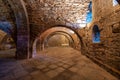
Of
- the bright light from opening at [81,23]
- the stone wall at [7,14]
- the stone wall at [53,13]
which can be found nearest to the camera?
the stone wall at [7,14]

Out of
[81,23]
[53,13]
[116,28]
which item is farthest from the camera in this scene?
[81,23]

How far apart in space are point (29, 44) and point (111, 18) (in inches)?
161

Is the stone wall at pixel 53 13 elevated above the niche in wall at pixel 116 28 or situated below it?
above


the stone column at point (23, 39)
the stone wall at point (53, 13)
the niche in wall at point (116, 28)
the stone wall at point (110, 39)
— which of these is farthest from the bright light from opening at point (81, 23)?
the niche in wall at point (116, 28)

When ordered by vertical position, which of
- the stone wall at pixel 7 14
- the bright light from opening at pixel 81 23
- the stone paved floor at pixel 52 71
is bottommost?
the stone paved floor at pixel 52 71

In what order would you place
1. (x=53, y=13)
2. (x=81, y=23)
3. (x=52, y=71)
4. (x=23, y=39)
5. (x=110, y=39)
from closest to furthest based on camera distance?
(x=110, y=39) < (x=52, y=71) < (x=23, y=39) < (x=53, y=13) < (x=81, y=23)

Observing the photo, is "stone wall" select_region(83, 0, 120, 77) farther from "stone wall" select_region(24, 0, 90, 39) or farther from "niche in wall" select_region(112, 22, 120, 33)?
"stone wall" select_region(24, 0, 90, 39)

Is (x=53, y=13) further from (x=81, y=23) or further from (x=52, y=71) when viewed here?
(x=52, y=71)

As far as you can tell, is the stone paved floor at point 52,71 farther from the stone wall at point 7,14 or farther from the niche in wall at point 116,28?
the stone wall at point 7,14

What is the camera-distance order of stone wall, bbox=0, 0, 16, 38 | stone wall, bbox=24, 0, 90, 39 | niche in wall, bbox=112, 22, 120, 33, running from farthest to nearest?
stone wall, bbox=24, 0, 90, 39, stone wall, bbox=0, 0, 16, 38, niche in wall, bbox=112, 22, 120, 33

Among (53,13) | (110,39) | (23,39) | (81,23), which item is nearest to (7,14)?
(23,39)

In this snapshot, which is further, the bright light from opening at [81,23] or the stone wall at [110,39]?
the bright light from opening at [81,23]

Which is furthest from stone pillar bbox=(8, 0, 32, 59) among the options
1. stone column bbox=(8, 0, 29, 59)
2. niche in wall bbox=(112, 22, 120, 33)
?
niche in wall bbox=(112, 22, 120, 33)

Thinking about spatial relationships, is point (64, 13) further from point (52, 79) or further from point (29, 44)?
point (52, 79)
